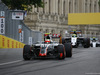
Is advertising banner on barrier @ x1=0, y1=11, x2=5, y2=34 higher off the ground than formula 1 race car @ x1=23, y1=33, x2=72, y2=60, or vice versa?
advertising banner on barrier @ x1=0, y1=11, x2=5, y2=34

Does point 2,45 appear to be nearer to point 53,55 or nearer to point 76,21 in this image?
point 53,55

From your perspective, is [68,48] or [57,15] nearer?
[68,48]

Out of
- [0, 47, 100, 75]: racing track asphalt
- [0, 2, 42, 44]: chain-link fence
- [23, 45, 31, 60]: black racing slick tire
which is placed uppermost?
[0, 2, 42, 44]: chain-link fence

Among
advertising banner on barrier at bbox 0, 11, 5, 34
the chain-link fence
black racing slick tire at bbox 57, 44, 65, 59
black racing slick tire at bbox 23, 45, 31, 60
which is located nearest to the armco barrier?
the chain-link fence

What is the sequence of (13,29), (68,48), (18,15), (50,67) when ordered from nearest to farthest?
(50,67), (68,48), (18,15), (13,29)

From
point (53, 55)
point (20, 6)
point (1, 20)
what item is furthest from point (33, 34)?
point (53, 55)

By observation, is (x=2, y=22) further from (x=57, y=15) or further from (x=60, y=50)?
(x=57, y=15)

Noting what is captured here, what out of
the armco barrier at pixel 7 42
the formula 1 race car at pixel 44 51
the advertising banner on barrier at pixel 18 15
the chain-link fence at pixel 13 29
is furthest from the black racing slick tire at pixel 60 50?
the chain-link fence at pixel 13 29

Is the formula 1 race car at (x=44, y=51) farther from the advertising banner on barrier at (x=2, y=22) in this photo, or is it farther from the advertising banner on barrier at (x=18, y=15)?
the advertising banner on barrier at (x=2, y=22)

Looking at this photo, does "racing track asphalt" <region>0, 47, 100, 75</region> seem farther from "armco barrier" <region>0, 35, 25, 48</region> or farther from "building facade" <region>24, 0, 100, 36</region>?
"building facade" <region>24, 0, 100, 36</region>

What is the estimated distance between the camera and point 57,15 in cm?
6394

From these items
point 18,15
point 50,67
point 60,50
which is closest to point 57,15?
point 18,15

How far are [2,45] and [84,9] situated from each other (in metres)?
48.9

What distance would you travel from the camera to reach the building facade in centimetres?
5372
